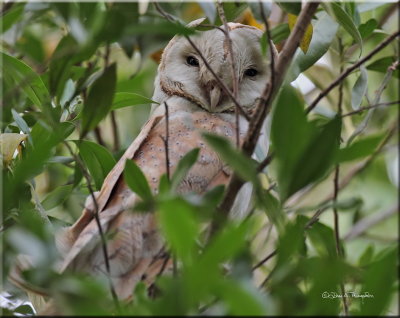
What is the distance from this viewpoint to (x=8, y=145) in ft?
4.91

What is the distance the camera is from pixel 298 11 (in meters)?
1.36

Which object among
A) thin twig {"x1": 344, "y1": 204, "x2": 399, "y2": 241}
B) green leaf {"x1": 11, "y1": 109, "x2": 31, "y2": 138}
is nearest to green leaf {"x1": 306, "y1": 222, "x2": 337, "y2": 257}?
green leaf {"x1": 11, "y1": 109, "x2": 31, "y2": 138}

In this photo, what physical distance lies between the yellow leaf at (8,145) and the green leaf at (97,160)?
0.17 meters

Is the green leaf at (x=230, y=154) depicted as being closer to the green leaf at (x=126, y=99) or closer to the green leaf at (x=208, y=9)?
the green leaf at (x=208, y=9)

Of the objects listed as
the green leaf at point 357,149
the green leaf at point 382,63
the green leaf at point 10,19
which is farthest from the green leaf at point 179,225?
the green leaf at point 382,63

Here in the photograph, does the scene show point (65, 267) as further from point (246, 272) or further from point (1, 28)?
point (246, 272)

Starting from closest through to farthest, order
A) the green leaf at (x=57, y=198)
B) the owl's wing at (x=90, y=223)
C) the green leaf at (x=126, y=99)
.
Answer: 1. the owl's wing at (x=90, y=223)
2. the green leaf at (x=126, y=99)
3. the green leaf at (x=57, y=198)

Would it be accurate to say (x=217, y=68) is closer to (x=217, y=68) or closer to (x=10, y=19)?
(x=217, y=68)

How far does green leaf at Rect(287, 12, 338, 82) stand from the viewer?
Answer: 5.26 ft

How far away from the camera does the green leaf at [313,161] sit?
931 mm

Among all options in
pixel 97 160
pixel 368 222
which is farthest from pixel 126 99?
pixel 368 222

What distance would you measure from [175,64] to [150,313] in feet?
4.51

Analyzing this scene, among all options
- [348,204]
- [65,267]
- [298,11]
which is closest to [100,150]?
[65,267]

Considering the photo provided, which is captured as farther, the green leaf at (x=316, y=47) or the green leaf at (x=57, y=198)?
the green leaf at (x=57, y=198)
